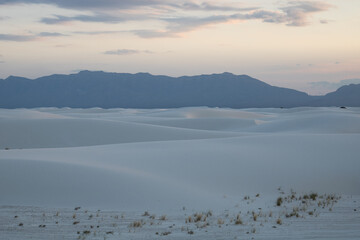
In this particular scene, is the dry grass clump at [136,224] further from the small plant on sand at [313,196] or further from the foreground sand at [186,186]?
the small plant on sand at [313,196]

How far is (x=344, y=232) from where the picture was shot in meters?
8.34

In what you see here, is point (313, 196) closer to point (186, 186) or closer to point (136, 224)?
point (186, 186)

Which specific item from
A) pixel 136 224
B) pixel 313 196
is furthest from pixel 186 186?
pixel 136 224

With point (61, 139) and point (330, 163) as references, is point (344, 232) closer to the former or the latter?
point (330, 163)

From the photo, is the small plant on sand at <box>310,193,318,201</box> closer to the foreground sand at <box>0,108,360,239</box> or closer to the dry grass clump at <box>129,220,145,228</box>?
the foreground sand at <box>0,108,360,239</box>

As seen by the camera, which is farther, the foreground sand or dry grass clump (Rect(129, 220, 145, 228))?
dry grass clump (Rect(129, 220, 145, 228))

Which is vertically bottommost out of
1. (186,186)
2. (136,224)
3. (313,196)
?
(313,196)

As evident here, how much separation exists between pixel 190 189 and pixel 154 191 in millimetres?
1164

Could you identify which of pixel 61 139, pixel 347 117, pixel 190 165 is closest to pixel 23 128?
pixel 61 139

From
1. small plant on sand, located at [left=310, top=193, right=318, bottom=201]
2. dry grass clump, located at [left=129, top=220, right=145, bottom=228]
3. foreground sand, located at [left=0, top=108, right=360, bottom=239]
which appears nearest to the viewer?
foreground sand, located at [left=0, top=108, right=360, bottom=239]

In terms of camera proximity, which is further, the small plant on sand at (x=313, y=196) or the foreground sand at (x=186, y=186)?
the small plant on sand at (x=313, y=196)

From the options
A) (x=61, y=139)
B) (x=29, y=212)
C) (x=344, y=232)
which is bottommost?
(x=344, y=232)

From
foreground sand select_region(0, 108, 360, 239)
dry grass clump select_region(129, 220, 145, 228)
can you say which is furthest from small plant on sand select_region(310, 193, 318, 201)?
dry grass clump select_region(129, 220, 145, 228)

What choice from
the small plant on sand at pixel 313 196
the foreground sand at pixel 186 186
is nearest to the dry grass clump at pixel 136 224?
the foreground sand at pixel 186 186
